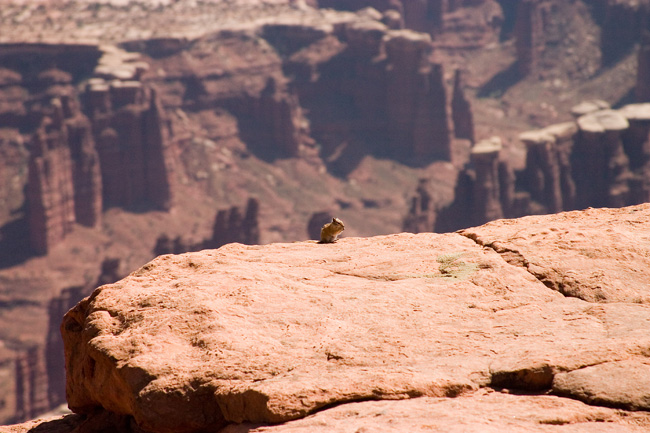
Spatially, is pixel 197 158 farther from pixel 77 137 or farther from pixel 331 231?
pixel 331 231

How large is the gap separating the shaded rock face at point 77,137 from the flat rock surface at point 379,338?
459 feet

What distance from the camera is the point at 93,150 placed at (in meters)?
159

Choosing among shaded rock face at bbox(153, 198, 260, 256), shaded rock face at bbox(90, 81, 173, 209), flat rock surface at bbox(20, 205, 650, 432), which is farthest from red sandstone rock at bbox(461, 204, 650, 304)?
shaded rock face at bbox(90, 81, 173, 209)

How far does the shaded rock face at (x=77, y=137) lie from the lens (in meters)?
148

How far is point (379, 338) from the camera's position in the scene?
36.2ft

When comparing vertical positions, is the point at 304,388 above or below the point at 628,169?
above

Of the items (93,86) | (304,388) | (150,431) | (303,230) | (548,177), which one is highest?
(304,388)

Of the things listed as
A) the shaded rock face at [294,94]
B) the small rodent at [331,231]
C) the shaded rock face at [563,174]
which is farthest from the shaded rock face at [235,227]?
the small rodent at [331,231]

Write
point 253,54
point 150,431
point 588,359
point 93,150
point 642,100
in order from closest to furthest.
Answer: point 588,359 → point 150,431 → point 93,150 → point 642,100 → point 253,54

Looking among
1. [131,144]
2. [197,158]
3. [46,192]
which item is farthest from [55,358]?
Result: [197,158]

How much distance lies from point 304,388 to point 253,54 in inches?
7515

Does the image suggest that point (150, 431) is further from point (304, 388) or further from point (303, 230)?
point (303, 230)

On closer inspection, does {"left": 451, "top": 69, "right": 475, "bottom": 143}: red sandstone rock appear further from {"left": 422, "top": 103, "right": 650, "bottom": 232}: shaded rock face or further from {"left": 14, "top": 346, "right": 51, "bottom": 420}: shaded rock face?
{"left": 14, "top": 346, "right": 51, "bottom": 420}: shaded rock face

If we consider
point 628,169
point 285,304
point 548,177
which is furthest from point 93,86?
point 285,304
